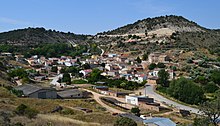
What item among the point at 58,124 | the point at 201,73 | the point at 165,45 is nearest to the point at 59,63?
the point at 165,45

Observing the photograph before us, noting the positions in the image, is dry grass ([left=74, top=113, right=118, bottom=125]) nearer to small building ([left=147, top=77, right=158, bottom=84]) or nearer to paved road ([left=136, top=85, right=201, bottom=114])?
paved road ([left=136, top=85, right=201, bottom=114])

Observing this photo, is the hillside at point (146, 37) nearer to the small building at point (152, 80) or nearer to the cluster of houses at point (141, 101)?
the small building at point (152, 80)

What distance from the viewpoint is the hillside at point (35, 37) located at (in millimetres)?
119169

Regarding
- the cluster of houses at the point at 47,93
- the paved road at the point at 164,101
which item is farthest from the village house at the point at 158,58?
the cluster of houses at the point at 47,93

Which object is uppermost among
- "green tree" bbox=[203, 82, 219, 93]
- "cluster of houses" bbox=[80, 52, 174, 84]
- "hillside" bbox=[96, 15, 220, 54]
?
"hillside" bbox=[96, 15, 220, 54]

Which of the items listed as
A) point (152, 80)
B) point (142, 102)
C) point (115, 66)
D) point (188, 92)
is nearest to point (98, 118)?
point (142, 102)

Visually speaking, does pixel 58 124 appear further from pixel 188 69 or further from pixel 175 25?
pixel 175 25

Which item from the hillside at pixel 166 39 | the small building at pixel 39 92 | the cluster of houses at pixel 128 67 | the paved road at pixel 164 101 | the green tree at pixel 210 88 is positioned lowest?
the paved road at pixel 164 101

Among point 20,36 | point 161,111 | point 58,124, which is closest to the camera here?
point 58,124

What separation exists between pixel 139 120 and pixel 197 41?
250ft

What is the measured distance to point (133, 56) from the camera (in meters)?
90.1

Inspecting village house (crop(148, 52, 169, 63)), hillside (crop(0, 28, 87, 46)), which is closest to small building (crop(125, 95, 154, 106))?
village house (crop(148, 52, 169, 63))

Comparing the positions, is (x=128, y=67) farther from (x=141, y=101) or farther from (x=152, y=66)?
(x=141, y=101)

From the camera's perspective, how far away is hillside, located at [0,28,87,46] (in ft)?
391
